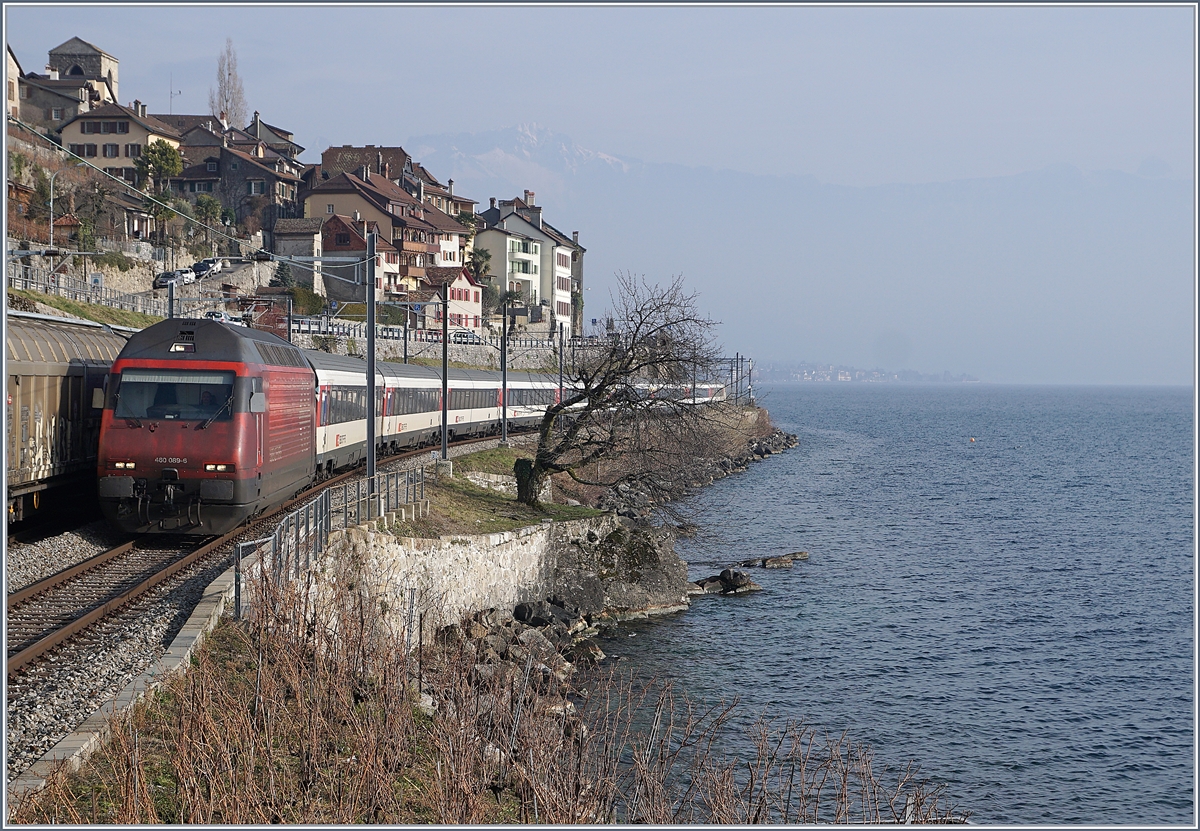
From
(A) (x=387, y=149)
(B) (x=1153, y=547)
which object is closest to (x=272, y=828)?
(B) (x=1153, y=547)

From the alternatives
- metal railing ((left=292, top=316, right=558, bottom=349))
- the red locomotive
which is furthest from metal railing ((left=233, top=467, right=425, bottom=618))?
metal railing ((left=292, top=316, right=558, bottom=349))

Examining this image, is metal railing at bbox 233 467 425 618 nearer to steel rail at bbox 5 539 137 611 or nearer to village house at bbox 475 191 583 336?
steel rail at bbox 5 539 137 611

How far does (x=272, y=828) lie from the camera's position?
23.0 ft

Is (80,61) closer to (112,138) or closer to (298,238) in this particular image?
(112,138)

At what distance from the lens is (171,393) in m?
17.6

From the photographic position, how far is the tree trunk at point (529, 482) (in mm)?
29812

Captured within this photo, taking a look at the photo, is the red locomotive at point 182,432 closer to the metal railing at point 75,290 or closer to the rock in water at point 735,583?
the rock in water at point 735,583

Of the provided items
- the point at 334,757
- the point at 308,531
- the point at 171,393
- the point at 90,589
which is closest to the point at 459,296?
the point at 171,393

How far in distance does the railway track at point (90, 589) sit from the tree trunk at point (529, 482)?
1074 centimetres

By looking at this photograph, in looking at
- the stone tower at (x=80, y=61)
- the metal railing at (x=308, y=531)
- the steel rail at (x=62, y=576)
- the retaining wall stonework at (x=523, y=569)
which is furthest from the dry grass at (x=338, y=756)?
the stone tower at (x=80, y=61)

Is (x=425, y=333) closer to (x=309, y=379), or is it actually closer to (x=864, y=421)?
(x=309, y=379)

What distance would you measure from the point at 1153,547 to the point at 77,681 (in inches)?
1776

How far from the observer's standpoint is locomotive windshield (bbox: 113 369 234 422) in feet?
57.5

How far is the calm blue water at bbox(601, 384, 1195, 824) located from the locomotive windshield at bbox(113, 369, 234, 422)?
11075 millimetres
